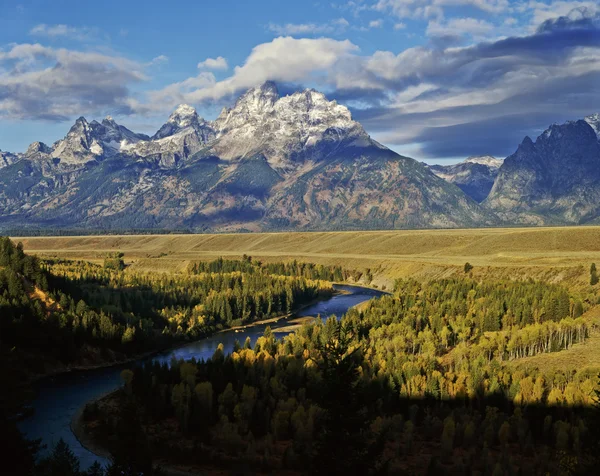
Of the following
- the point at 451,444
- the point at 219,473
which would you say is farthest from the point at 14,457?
the point at 451,444

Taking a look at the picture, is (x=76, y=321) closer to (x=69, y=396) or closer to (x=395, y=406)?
(x=69, y=396)

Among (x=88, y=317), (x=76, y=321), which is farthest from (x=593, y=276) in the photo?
(x=76, y=321)

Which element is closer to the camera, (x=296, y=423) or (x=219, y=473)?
(x=219, y=473)

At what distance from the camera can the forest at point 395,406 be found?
7650cm

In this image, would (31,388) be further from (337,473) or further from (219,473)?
(337,473)

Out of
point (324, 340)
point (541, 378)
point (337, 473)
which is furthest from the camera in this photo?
point (324, 340)

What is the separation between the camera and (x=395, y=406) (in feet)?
308

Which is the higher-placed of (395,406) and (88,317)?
(88,317)

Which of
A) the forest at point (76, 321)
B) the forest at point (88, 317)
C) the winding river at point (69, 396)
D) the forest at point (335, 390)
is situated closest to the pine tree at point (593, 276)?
→ the forest at point (335, 390)

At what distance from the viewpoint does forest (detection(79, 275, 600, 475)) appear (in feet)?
251

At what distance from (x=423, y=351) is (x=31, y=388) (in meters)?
76.6

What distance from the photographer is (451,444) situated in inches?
3100

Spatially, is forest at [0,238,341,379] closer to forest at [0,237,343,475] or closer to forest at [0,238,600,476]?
forest at [0,237,343,475]

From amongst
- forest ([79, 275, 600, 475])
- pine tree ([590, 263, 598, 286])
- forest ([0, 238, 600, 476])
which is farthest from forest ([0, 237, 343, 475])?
pine tree ([590, 263, 598, 286])
